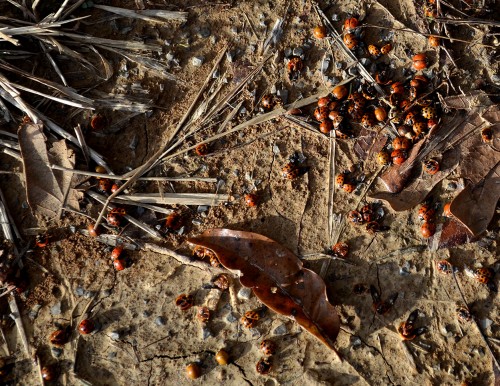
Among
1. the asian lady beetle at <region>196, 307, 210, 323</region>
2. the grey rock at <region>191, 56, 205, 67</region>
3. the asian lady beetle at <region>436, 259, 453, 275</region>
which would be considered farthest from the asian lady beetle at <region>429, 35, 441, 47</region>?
the asian lady beetle at <region>196, 307, 210, 323</region>

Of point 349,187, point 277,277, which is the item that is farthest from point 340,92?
point 277,277

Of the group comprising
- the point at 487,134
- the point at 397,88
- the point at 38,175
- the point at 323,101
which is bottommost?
the point at 38,175

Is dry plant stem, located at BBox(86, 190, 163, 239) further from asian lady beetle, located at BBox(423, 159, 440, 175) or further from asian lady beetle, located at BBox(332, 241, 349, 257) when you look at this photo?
asian lady beetle, located at BBox(423, 159, 440, 175)

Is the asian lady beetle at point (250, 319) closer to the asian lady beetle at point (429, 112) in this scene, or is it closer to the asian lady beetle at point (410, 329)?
the asian lady beetle at point (410, 329)

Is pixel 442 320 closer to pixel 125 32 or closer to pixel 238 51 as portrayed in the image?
pixel 238 51

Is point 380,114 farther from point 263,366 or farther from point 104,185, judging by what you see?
point 104,185
